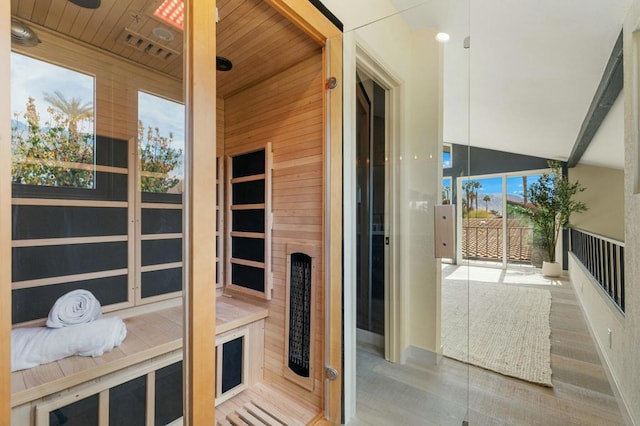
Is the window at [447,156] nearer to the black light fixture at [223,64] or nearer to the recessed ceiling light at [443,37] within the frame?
the recessed ceiling light at [443,37]

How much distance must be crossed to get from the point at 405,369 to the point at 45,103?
104 inches

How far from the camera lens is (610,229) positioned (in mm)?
4230

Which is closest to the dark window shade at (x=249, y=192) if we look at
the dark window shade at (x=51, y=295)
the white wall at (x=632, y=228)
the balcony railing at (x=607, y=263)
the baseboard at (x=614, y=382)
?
the dark window shade at (x=51, y=295)

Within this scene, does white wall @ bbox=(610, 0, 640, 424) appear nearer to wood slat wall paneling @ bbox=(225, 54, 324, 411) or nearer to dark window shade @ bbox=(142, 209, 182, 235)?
wood slat wall paneling @ bbox=(225, 54, 324, 411)

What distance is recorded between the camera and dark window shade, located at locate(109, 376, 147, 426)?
1.26 m

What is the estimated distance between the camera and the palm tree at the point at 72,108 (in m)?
1.29

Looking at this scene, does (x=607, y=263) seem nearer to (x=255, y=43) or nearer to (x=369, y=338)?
(x=369, y=338)

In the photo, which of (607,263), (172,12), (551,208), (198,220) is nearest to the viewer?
(198,220)

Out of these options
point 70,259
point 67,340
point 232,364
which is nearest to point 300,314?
point 232,364

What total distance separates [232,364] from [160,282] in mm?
803

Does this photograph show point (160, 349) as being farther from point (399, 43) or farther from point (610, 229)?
point (610, 229)

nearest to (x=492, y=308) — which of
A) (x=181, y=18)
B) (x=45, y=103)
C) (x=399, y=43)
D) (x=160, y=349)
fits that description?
(x=399, y=43)

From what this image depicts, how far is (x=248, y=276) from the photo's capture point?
2166mm

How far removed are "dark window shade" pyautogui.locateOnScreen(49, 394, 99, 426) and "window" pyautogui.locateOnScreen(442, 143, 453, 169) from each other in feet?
7.45
